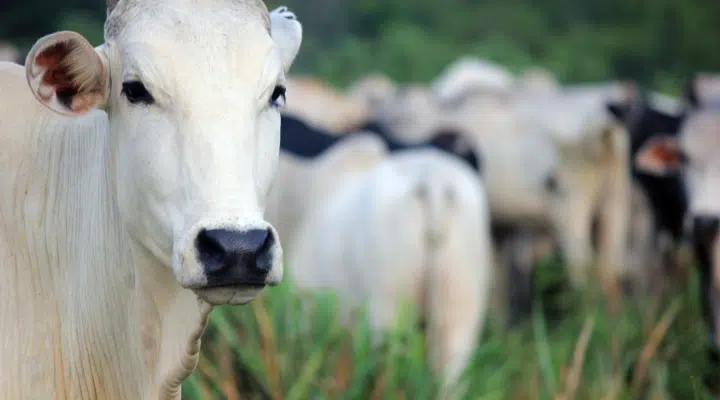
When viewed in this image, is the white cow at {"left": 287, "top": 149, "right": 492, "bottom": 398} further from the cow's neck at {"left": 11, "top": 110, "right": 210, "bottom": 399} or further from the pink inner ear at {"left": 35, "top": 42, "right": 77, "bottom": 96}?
the pink inner ear at {"left": 35, "top": 42, "right": 77, "bottom": 96}

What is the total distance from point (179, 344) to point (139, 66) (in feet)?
2.13

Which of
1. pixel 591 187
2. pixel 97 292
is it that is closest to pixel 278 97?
pixel 97 292

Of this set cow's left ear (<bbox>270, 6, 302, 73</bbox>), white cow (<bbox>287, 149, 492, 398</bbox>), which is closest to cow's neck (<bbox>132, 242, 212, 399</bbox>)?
cow's left ear (<bbox>270, 6, 302, 73</bbox>)

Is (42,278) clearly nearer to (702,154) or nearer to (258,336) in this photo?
(258,336)

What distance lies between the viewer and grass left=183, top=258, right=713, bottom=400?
4.63 metres

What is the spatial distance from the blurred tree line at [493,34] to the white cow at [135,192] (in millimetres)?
15734

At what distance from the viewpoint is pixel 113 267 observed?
2850 millimetres

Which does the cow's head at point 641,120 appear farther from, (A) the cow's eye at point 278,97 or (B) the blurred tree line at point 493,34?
(B) the blurred tree line at point 493,34

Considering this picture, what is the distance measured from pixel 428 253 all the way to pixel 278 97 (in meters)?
3.55

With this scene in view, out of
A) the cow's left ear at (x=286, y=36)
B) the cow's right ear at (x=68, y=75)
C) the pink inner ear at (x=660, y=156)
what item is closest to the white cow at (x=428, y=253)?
the pink inner ear at (x=660, y=156)

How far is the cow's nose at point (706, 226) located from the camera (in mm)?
5988

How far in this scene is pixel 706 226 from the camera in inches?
237

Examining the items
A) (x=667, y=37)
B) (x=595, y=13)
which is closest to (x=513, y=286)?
(x=667, y=37)

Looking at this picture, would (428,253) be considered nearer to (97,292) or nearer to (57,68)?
(97,292)
